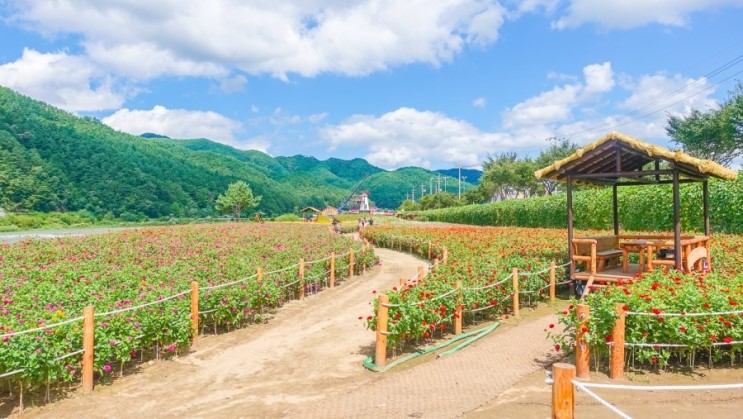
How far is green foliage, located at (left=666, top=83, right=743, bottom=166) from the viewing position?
32.4 metres

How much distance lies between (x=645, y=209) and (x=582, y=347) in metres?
17.9

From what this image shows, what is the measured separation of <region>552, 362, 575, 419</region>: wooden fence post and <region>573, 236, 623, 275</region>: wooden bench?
740cm

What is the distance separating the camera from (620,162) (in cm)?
1073

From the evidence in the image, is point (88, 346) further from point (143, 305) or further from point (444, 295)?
→ point (444, 295)

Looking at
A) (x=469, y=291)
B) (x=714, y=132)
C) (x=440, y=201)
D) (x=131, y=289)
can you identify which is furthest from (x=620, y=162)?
(x=440, y=201)

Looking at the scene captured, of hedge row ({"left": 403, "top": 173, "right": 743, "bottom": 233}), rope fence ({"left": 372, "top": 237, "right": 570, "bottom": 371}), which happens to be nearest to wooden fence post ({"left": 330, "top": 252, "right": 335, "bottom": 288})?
rope fence ({"left": 372, "top": 237, "right": 570, "bottom": 371})

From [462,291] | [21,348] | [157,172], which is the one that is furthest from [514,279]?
[157,172]

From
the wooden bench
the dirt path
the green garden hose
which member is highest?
the wooden bench

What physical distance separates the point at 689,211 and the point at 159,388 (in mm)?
19000

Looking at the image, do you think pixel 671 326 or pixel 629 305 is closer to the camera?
pixel 671 326

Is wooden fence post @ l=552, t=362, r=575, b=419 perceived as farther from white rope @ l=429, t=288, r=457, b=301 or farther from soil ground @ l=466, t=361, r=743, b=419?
white rope @ l=429, t=288, r=457, b=301

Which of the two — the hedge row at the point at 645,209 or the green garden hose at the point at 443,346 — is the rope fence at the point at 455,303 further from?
the hedge row at the point at 645,209

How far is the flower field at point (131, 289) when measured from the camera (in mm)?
6461

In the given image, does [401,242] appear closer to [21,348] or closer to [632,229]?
[632,229]
